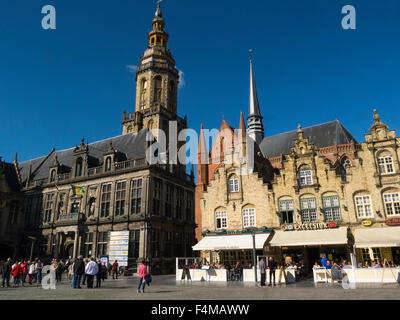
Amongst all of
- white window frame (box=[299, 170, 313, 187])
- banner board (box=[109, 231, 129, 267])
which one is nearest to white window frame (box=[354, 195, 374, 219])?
white window frame (box=[299, 170, 313, 187])

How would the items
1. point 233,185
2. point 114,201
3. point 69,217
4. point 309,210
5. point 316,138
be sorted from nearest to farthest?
point 309,210 → point 233,185 → point 114,201 → point 69,217 → point 316,138

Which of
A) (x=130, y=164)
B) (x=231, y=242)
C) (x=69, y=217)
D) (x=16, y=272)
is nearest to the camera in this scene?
(x=16, y=272)

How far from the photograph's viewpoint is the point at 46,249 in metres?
35.8

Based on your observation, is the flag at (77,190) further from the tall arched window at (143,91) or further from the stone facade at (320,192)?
the tall arched window at (143,91)

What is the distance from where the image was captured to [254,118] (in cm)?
6538

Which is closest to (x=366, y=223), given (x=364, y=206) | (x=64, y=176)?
(x=364, y=206)

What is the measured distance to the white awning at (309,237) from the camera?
20.9 m

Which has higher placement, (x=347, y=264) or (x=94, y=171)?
(x=94, y=171)

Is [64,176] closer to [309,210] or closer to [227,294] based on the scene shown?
[309,210]

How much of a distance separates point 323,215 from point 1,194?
130 ft

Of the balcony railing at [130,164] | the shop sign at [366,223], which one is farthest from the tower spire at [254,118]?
the shop sign at [366,223]

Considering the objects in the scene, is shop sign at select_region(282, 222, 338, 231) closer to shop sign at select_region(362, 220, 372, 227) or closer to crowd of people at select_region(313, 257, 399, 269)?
shop sign at select_region(362, 220, 372, 227)

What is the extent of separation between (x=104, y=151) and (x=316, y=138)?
33.1 meters
